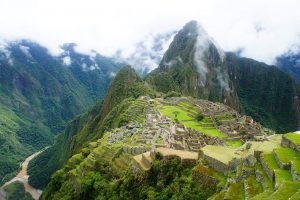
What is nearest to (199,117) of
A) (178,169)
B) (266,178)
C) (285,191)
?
(178,169)

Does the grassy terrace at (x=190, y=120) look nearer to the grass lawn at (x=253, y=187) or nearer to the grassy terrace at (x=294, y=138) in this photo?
the grassy terrace at (x=294, y=138)

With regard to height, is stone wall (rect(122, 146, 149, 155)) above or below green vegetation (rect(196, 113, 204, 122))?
below

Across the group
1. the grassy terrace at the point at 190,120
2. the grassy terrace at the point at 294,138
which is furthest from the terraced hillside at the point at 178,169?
the grassy terrace at the point at 190,120

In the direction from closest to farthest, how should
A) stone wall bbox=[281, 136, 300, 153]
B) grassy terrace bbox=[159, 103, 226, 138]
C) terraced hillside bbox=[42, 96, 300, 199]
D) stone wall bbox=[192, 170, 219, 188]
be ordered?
terraced hillside bbox=[42, 96, 300, 199], stone wall bbox=[281, 136, 300, 153], stone wall bbox=[192, 170, 219, 188], grassy terrace bbox=[159, 103, 226, 138]

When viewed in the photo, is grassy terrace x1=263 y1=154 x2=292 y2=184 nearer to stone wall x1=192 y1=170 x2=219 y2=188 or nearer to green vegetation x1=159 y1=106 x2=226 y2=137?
stone wall x1=192 y1=170 x2=219 y2=188

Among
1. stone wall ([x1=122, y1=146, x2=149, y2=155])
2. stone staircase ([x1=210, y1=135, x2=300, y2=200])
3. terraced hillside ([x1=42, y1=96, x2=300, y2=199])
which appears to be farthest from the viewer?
stone wall ([x1=122, y1=146, x2=149, y2=155])

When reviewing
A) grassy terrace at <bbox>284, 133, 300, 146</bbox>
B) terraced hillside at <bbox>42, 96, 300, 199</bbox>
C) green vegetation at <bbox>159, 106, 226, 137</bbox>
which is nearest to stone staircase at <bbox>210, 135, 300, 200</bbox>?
terraced hillside at <bbox>42, 96, 300, 199</bbox>

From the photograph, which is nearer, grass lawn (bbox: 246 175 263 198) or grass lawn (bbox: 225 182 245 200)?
grass lawn (bbox: 246 175 263 198)

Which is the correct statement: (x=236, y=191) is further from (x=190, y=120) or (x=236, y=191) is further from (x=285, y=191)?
(x=190, y=120)
